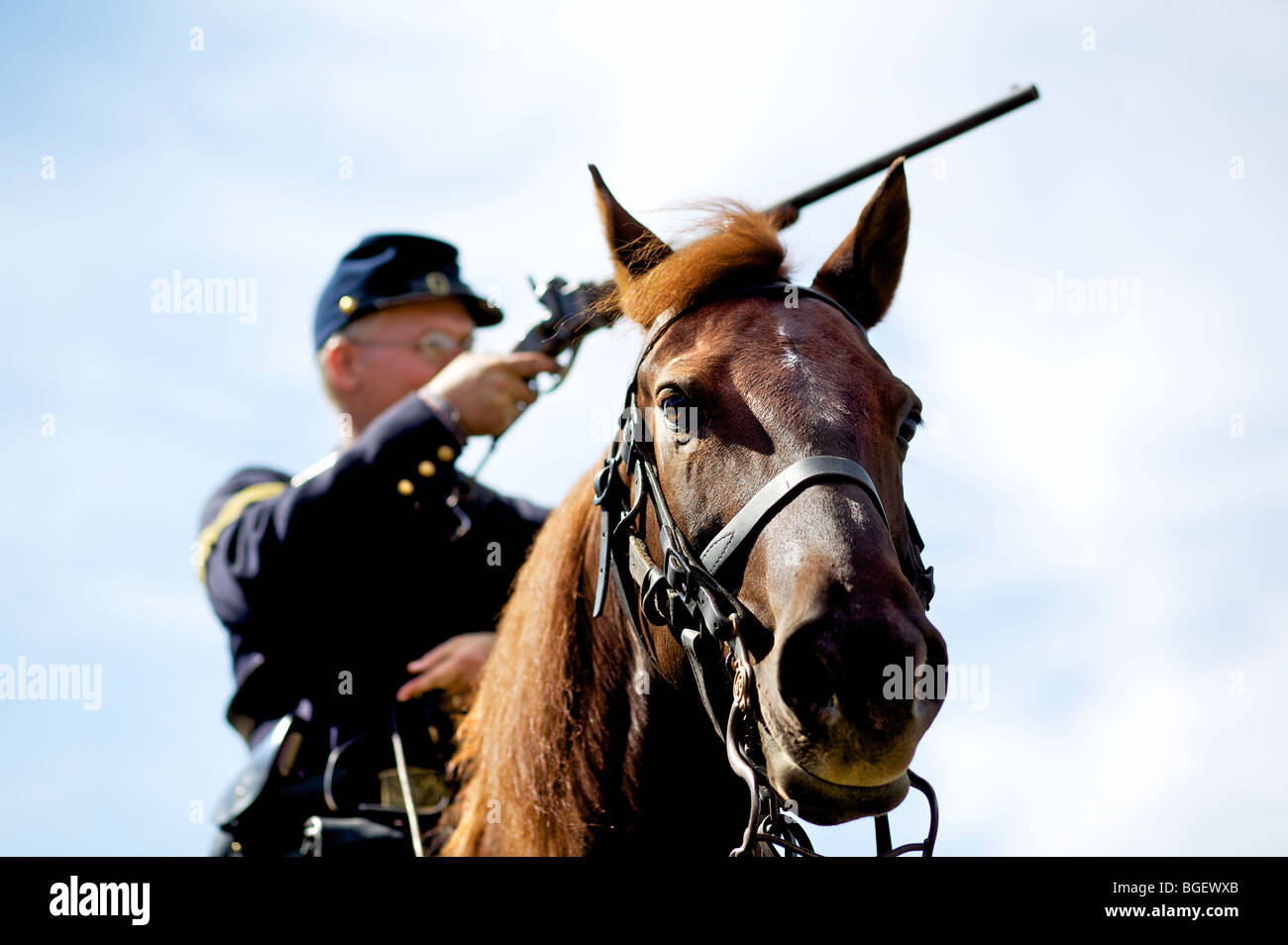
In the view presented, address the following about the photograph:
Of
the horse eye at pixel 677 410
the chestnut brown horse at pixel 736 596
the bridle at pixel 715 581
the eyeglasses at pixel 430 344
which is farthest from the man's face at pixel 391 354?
the horse eye at pixel 677 410

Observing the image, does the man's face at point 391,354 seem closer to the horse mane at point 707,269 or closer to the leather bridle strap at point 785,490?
the horse mane at point 707,269

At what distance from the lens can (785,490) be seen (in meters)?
2.79

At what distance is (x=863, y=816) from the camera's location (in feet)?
8.25

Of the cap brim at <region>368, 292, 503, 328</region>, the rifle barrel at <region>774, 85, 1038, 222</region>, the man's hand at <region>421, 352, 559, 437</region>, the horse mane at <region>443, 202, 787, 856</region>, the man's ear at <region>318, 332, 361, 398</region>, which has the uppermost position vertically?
the rifle barrel at <region>774, 85, 1038, 222</region>

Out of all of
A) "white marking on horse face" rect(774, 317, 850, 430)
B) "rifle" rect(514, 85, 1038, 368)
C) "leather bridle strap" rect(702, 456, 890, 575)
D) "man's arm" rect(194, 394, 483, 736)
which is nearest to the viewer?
"leather bridle strap" rect(702, 456, 890, 575)

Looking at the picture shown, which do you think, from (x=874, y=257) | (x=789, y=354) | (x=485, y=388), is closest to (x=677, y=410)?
(x=789, y=354)

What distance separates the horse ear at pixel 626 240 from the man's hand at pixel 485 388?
176 cm

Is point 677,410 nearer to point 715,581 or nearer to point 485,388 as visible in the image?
point 715,581

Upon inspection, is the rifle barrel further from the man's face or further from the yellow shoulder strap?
the yellow shoulder strap

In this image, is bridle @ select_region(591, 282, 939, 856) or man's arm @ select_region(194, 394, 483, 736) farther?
man's arm @ select_region(194, 394, 483, 736)

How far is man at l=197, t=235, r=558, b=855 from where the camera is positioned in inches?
204

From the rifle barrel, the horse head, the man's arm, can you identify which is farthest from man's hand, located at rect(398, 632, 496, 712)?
the rifle barrel

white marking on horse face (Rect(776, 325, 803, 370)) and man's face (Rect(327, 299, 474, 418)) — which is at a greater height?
man's face (Rect(327, 299, 474, 418))

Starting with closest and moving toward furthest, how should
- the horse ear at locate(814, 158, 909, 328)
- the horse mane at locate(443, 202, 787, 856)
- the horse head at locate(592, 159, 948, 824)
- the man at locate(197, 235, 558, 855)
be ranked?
the horse head at locate(592, 159, 948, 824), the horse mane at locate(443, 202, 787, 856), the horse ear at locate(814, 158, 909, 328), the man at locate(197, 235, 558, 855)
